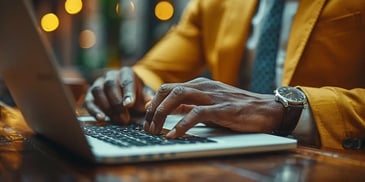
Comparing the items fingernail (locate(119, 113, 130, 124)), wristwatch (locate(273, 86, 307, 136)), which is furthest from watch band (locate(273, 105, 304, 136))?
fingernail (locate(119, 113, 130, 124))

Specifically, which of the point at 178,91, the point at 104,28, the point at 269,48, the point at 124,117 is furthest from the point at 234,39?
the point at 104,28

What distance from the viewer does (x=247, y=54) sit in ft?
4.35

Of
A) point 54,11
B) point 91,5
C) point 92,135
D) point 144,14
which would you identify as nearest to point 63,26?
point 54,11

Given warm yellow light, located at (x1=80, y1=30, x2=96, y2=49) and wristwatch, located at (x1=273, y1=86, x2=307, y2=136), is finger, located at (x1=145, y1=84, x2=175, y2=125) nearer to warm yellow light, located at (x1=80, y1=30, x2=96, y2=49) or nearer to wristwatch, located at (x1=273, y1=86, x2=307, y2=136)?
wristwatch, located at (x1=273, y1=86, x2=307, y2=136)

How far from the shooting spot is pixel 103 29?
3.41 m

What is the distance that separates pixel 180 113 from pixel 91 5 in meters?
3.15

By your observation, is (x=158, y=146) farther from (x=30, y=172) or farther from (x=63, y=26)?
(x=63, y=26)

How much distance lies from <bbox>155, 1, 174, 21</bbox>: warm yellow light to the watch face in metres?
2.49

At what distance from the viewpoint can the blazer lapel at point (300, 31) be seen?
106 centimetres

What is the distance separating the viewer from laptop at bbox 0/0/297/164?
1.60 ft

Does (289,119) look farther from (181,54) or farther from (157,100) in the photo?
(181,54)

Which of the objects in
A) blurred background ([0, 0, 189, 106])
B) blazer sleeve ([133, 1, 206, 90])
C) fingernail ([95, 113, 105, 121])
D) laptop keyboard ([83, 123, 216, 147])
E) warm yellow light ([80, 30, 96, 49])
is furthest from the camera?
warm yellow light ([80, 30, 96, 49])

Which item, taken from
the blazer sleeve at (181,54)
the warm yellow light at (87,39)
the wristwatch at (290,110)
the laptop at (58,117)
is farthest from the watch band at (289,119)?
the warm yellow light at (87,39)

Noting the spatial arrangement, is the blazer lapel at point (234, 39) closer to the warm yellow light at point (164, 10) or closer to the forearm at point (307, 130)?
the forearm at point (307, 130)
